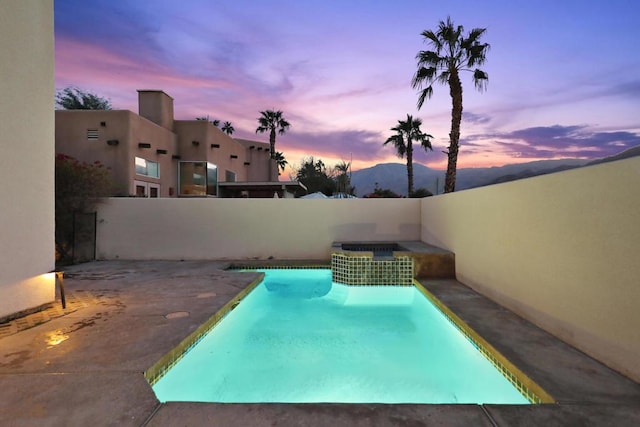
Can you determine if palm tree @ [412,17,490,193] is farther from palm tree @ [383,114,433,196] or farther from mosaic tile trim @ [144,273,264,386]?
mosaic tile trim @ [144,273,264,386]

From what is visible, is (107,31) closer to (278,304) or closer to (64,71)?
(64,71)

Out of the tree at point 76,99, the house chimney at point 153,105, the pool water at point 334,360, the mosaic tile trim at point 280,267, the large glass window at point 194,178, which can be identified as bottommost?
the pool water at point 334,360

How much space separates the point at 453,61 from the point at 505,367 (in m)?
11.4

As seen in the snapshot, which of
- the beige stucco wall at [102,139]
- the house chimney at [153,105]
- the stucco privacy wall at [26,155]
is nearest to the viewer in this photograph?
the stucco privacy wall at [26,155]

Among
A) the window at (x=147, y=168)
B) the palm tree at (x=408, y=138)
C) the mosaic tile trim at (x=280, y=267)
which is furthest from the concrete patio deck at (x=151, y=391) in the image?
the palm tree at (x=408, y=138)

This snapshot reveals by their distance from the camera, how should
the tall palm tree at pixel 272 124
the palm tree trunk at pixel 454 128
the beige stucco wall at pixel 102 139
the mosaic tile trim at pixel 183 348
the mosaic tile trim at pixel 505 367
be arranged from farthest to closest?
the tall palm tree at pixel 272 124, the beige stucco wall at pixel 102 139, the palm tree trunk at pixel 454 128, the mosaic tile trim at pixel 183 348, the mosaic tile trim at pixel 505 367

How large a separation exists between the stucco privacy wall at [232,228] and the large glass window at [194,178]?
640cm

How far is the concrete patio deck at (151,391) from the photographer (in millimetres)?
2033

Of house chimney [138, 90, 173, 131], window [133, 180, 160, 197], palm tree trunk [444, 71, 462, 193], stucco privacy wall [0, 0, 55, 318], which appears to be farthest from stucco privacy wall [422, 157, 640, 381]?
house chimney [138, 90, 173, 131]

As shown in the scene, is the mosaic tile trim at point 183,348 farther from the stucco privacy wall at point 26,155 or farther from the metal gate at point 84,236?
the metal gate at point 84,236

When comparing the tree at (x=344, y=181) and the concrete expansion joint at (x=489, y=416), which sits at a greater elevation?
the tree at (x=344, y=181)

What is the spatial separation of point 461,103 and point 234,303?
1044 cm

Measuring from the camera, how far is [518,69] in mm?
10195

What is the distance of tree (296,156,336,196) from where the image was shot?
34.7m
